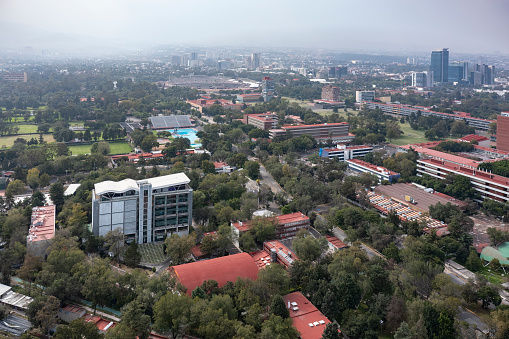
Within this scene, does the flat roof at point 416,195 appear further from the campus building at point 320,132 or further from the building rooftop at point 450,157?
the campus building at point 320,132

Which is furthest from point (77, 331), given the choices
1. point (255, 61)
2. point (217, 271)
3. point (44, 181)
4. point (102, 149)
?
point (255, 61)

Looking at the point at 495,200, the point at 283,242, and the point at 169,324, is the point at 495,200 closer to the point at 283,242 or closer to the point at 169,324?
the point at 283,242

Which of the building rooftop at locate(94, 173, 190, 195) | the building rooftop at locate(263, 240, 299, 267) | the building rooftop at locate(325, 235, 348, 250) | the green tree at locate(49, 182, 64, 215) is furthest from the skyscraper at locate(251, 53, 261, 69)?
the building rooftop at locate(263, 240, 299, 267)

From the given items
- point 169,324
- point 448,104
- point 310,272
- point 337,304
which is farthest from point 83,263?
point 448,104

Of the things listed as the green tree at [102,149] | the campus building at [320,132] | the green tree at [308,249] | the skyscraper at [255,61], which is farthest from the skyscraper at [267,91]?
the skyscraper at [255,61]

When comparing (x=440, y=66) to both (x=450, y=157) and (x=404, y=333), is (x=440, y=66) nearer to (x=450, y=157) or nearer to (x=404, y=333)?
(x=450, y=157)
